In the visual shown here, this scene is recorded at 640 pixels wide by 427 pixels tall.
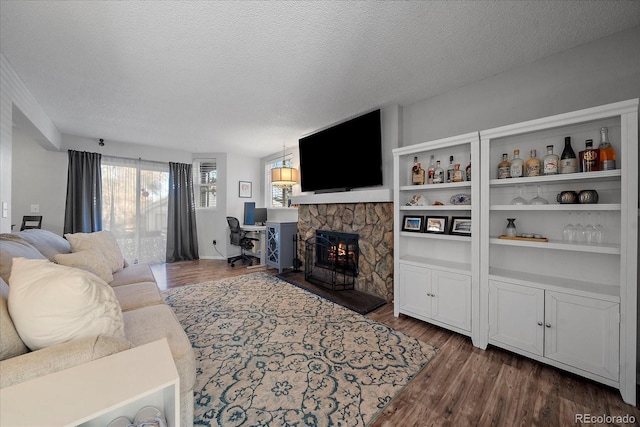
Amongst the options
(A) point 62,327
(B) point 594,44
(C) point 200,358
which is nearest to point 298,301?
(C) point 200,358

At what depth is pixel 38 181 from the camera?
393cm

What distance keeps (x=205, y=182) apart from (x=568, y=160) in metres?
5.91

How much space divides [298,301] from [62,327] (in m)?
2.24

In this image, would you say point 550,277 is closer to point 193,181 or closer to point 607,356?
point 607,356

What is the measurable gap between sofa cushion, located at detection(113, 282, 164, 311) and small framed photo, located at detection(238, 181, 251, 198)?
368cm

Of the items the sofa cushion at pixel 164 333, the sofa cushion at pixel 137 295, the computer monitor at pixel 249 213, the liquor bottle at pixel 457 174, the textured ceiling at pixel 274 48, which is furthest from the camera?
the computer monitor at pixel 249 213

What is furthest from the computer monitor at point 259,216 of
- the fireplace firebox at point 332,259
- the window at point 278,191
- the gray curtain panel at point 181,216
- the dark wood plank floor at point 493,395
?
the dark wood plank floor at point 493,395

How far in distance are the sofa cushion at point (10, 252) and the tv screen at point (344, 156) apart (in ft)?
9.81

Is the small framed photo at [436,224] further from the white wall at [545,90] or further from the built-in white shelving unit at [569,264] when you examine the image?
the white wall at [545,90]

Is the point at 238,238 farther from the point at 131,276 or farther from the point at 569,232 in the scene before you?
the point at 569,232

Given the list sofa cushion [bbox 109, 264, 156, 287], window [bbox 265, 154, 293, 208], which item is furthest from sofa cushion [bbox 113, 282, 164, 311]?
window [bbox 265, 154, 293, 208]

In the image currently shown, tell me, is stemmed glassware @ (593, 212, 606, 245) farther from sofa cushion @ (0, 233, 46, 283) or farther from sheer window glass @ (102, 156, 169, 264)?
sheer window glass @ (102, 156, 169, 264)

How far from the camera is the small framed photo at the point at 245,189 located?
5648 millimetres

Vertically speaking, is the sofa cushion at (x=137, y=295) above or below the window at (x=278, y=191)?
below
